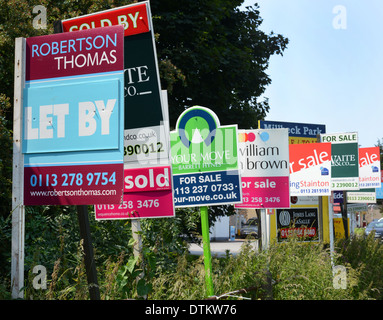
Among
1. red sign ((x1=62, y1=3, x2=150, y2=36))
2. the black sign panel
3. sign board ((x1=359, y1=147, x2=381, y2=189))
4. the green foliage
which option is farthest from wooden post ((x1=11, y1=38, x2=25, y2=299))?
sign board ((x1=359, y1=147, x2=381, y2=189))

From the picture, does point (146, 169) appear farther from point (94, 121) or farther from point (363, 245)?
point (363, 245)

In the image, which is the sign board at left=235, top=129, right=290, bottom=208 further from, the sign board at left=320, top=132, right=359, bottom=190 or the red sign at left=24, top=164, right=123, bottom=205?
the red sign at left=24, top=164, right=123, bottom=205

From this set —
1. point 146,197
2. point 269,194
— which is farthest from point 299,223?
point 146,197

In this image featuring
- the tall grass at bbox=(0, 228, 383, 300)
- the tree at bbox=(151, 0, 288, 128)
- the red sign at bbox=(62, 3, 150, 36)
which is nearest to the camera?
the tall grass at bbox=(0, 228, 383, 300)

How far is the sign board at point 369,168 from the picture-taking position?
18719 millimetres

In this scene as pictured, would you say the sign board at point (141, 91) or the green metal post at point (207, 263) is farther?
the green metal post at point (207, 263)

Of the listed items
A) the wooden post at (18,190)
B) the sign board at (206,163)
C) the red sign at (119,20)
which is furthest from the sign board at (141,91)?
the wooden post at (18,190)

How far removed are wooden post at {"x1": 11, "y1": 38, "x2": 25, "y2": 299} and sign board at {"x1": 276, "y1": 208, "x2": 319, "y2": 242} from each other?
25.1 feet

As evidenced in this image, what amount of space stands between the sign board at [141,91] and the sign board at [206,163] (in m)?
0.94

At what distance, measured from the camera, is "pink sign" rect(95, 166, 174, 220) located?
612cm

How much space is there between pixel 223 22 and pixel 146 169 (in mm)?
14035

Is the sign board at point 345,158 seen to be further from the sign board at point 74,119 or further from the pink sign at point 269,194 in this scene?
the sign board at point 74,119

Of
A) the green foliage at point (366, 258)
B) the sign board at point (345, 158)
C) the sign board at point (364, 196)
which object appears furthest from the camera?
the sign board at point (364, 196)

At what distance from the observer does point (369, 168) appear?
18891 mm
